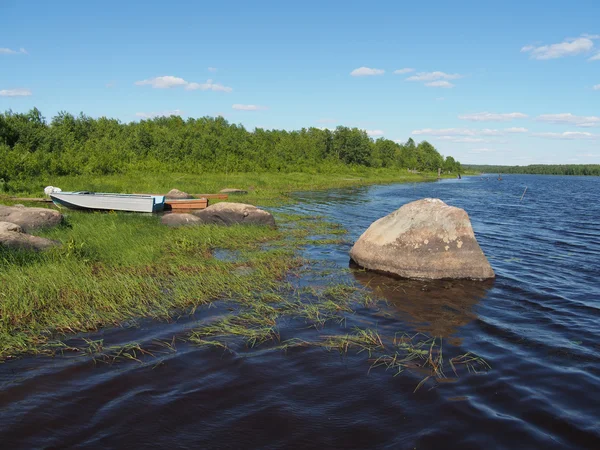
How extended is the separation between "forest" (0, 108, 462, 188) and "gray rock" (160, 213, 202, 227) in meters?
16.9

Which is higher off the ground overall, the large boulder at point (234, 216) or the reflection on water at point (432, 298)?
the large boulder at point (234, 216)

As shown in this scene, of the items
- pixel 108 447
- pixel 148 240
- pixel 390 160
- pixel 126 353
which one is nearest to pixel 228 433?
pixel 108 447

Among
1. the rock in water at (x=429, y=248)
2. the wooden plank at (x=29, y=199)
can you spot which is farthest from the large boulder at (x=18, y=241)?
the wooden plank at (x=29, y=199)

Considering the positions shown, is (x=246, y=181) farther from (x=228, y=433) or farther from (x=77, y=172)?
(x=228, y=433)

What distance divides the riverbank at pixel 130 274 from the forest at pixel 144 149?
19.6m

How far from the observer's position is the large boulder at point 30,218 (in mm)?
14755

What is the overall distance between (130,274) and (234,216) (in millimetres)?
8367

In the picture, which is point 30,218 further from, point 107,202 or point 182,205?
point 182,205

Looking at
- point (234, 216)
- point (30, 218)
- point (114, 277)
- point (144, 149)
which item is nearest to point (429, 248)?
point (114, 277)

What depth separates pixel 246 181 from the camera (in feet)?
140

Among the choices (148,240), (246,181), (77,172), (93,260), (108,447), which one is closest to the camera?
(108,447)

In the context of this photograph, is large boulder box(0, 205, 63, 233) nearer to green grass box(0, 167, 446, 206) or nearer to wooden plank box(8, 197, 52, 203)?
wooden plank box(8, 197, 52, 203)

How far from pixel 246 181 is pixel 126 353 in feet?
120

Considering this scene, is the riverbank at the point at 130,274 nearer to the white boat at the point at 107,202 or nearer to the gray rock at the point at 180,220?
the gray rock at the point at 180,220
